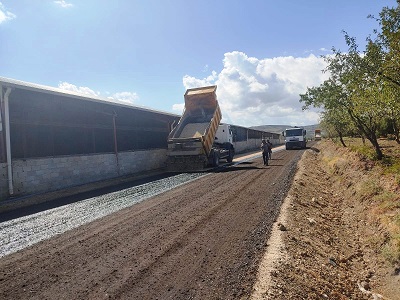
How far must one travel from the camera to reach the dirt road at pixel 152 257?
400cm

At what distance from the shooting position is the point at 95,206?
941cm

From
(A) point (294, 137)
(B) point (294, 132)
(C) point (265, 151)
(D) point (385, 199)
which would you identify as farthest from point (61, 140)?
(B) point (294, 132)

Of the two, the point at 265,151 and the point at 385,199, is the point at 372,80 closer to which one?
the point at 385,199

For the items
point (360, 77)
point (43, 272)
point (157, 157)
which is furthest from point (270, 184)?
point (157, 157)

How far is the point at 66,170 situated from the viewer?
46.8ft

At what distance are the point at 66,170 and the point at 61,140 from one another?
1509 millimetres

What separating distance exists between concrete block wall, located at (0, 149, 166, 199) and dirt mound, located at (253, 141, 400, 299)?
10466mm

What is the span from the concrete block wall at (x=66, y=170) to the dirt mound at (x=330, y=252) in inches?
412

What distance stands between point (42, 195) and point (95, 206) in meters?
4.00

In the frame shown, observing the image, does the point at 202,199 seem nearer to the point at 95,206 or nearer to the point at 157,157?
the point at 95,206

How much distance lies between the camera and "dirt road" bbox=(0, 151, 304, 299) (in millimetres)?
3996

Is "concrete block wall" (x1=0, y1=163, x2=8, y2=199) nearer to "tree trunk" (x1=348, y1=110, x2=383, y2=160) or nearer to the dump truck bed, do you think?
the dump truck bed

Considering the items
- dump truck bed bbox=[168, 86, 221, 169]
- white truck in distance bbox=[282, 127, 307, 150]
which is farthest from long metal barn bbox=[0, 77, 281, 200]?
white truck in distance bbox=[282, 127, 307, 150]

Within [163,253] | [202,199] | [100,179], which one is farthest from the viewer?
[100,179]
